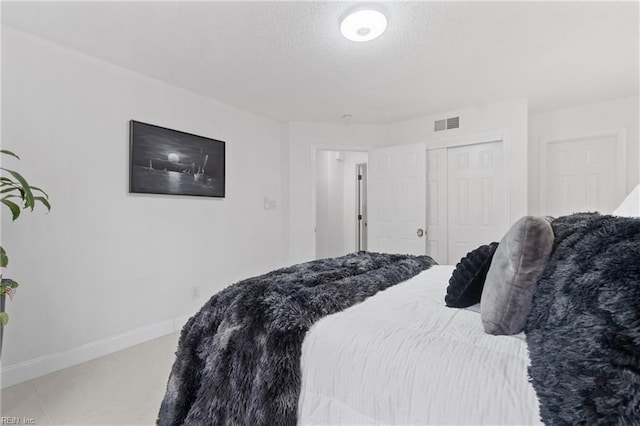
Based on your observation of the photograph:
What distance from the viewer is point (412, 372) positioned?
93 cm

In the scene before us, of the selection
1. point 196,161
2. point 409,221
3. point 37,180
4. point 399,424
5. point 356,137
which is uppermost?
point 356,137

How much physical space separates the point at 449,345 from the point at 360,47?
2.13m

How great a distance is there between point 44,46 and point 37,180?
0.98m

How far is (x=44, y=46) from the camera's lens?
7.43ft

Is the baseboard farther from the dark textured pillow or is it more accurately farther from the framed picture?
the dark textured pillow

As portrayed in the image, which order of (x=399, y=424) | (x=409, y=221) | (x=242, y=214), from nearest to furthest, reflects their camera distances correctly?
(x=399, y=424), (x=242, y=214), (x=409, y=221)

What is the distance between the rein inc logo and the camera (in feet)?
5.63

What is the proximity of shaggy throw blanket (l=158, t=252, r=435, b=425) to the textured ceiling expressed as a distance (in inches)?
65.1

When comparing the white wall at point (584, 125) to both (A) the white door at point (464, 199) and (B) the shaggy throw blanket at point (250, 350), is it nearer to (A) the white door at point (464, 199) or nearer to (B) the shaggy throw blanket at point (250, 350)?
(A) the white door at point (464, 199)

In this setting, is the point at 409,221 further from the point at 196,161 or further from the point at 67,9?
the point at 67,9

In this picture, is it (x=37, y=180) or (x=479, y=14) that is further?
(x=37, y=180)

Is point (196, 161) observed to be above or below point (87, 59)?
below

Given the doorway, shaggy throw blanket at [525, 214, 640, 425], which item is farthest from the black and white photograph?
the doorway

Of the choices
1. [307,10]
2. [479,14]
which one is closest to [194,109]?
[307,10]
